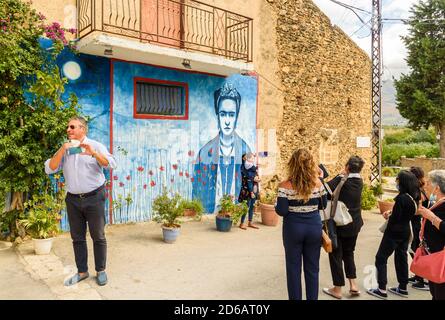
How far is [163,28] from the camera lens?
27.7ft

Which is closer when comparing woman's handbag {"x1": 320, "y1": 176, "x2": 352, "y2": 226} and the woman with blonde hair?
the woman with blonde hair

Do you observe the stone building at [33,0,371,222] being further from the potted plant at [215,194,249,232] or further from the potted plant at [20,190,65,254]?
the potted plant at [20,190,65,254]

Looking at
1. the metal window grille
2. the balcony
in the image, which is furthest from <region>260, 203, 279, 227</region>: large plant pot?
the balcony

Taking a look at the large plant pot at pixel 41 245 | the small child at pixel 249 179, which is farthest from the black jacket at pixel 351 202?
the large plant pot at pixel 41 245

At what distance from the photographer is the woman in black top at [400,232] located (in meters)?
4.53

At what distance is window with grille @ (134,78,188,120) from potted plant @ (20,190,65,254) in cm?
270

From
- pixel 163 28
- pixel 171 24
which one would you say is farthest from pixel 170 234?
pixel 171 24

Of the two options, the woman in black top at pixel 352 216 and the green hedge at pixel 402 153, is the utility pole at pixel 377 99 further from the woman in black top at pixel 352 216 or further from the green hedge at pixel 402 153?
the green hedge at pixel 402 153

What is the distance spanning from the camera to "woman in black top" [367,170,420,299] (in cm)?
453

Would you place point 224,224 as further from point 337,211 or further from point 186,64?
point 337,211

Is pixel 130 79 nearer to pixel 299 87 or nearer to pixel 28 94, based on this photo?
pixel 28 94

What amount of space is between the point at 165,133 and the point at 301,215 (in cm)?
543

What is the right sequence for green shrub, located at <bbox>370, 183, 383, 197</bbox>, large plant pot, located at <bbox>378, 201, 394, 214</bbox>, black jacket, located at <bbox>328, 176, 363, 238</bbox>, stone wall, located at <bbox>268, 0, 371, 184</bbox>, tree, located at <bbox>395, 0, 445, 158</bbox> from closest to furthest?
black jacket, located at <bbox>328, 176, 363, 238</bbox> → large plant pot, located at <bbox>378, 201, 394, 214</bbox> → stone wall, located at <bbox>268, 0, 371, 184</bbox> → green shrub, located at <bbox>370, 183, 383, 197</bbox> → tree, located at <bbox>395, 0, 445, 158</bbox>

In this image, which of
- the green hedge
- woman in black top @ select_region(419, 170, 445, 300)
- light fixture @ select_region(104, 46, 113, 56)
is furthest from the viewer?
the green hedge
